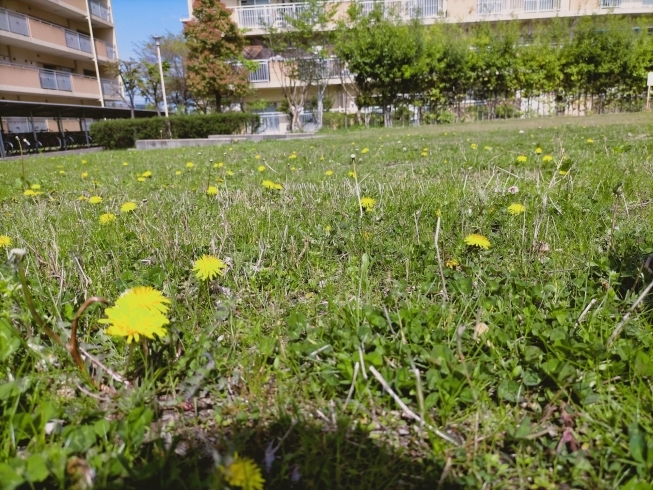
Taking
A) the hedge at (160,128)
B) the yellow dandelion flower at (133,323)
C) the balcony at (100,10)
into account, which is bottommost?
the yellow dandelion flower at (133,323)

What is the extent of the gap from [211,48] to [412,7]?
Answer: 1279 centimetres

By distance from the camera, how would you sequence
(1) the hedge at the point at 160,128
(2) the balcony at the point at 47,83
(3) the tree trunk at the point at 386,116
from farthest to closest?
(2) the balcony at the point at 47,83 → (3) the tree trunk at the point at 386,116 → (1) the hedge at the point at 160,128

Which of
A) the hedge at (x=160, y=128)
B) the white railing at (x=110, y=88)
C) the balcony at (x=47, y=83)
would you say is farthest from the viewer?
the white railing at (x=110, y=88)

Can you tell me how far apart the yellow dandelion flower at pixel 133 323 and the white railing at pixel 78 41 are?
3290 cm

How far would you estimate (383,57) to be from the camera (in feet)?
67.0

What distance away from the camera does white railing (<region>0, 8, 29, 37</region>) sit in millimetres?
22344

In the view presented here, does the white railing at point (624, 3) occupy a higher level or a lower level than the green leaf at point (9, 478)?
higher

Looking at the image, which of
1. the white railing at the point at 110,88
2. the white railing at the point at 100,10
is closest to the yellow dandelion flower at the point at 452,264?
the white railing at the point at 110,88

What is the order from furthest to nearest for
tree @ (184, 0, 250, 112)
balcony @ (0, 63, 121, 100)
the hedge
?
tree @ (184, 0, 250, 112) < balcony @ (0, 63, 121, 100) < the hedge

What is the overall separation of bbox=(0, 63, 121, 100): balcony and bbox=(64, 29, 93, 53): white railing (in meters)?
1.96

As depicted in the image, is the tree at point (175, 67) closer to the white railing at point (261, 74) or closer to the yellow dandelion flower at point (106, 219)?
the white railing at point (261, 74)

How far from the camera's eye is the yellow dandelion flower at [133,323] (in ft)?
3.26

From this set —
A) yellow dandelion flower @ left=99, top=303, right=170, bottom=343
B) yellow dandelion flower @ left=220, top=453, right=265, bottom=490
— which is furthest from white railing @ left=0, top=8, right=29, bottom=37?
yellow dandelion flower @ left=220, top=453, right=265, bottom=490

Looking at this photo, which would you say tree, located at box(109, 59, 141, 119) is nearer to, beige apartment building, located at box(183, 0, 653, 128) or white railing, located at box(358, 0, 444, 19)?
beige apartment building, located at box(183, 0, 653, 128)
